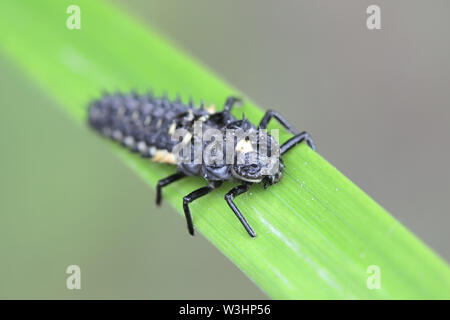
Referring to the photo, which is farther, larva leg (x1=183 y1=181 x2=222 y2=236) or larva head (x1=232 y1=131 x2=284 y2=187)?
larva leg (x1=183 y1=181 x2=222 y2=236)

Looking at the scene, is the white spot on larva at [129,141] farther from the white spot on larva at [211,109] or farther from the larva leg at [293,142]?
Answer: the larva leg at [293,142]

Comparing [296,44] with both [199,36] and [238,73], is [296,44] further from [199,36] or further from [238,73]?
[199,36]

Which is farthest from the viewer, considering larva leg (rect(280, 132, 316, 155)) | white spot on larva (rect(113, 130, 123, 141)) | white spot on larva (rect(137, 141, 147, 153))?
white spot on larva (rect(113, 130, 123, 141))

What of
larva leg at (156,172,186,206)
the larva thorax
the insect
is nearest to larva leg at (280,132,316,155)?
the insect

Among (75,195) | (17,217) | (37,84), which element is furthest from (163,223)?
(37,84)

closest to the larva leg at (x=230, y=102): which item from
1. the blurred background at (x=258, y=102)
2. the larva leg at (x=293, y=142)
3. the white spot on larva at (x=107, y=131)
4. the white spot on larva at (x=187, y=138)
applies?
the white spot on larva at (x=187, y=138)

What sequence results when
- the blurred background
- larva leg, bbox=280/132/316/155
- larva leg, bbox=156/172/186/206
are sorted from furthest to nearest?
the blurred background → larva leg, bbox=156/172/186/206 → larva leg, bbox=280/132/316/155

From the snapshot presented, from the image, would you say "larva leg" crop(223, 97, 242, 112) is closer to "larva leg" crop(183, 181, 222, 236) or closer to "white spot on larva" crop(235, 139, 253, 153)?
"white spot on larva" crop(235, 139, 253, 153)
